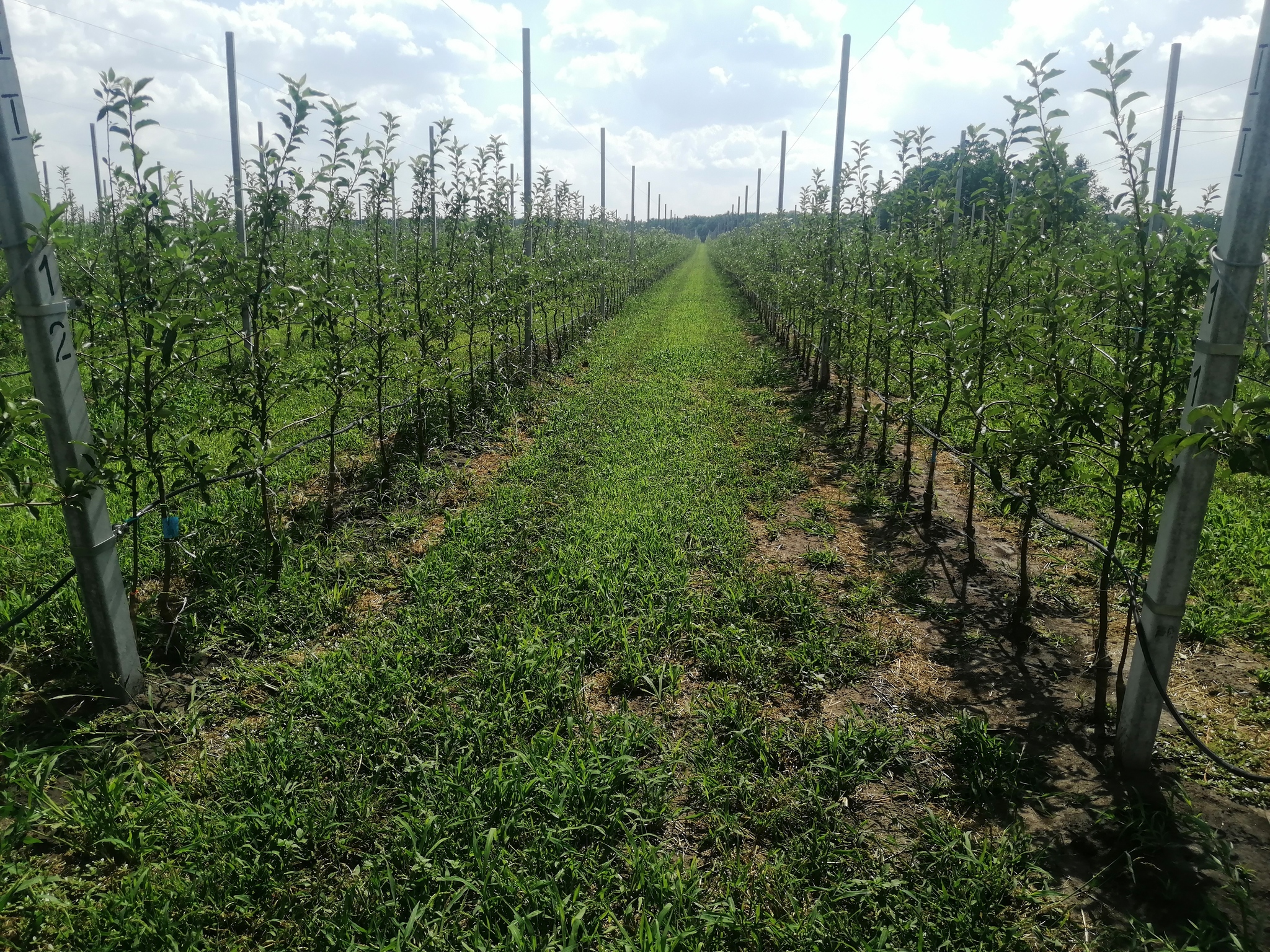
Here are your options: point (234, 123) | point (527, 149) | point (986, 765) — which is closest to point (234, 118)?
point (234, 123)

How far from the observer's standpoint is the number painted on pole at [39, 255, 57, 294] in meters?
2.94

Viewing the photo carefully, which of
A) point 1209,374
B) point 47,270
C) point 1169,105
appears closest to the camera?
point 1209,374

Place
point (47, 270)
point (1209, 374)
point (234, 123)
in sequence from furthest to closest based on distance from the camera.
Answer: point (234, 123) → point (47, 270) → point (1209, 374)

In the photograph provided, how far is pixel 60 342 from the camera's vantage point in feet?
9.88

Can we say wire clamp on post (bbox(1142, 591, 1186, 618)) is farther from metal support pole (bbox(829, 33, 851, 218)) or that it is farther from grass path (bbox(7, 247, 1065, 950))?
metal support pole (bbox(829, 33, 851, 218))

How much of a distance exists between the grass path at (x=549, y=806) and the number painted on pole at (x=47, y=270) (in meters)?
2.04

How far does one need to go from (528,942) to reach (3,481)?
271cm

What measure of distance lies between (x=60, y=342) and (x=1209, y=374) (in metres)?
4.59

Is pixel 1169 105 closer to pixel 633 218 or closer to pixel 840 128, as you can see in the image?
pixel 840 128

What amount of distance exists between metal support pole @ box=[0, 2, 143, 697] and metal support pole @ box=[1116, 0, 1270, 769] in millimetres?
4328

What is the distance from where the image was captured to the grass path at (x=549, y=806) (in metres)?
2.37

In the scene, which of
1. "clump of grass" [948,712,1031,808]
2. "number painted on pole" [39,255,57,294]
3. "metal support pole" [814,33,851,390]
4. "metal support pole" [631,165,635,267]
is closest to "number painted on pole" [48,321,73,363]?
"number painted on pole" [39,255,57,294]

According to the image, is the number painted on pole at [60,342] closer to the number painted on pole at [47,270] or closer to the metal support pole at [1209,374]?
the number painted on pole at [47,270]

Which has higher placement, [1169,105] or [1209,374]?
[1169,105]
